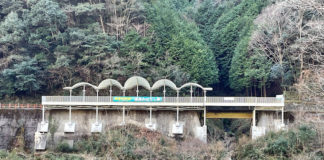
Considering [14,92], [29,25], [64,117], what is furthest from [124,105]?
[29,25]

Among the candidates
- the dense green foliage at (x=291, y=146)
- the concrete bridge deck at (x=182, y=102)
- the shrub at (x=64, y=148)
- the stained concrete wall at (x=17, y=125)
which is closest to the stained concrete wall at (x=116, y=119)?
the concrete bridge deck at (x=182, y=102)

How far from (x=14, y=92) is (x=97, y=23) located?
11240 mm

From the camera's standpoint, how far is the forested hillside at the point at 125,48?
3881cm

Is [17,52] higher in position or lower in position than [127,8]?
lower

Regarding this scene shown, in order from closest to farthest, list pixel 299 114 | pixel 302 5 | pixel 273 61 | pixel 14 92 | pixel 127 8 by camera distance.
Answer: pixel 302 5 → pixel 299 114 → pixel 14 92 → pixel 273 61 → pixel 127 8

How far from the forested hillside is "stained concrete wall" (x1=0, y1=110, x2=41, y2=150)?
15.3ft

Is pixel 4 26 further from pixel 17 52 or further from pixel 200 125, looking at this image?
pixel 200 125

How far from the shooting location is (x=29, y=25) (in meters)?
41.6

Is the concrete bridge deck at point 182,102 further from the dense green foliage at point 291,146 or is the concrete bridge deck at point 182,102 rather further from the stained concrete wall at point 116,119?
the dense green foliage at point 291,146

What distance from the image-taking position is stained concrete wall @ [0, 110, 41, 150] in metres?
33.2

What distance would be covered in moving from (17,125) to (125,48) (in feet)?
44.1

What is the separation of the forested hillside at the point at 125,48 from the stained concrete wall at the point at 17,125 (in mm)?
4655

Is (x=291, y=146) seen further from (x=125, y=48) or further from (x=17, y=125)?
(x=17, y=125)

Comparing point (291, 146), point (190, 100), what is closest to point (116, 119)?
point (190, 100)
